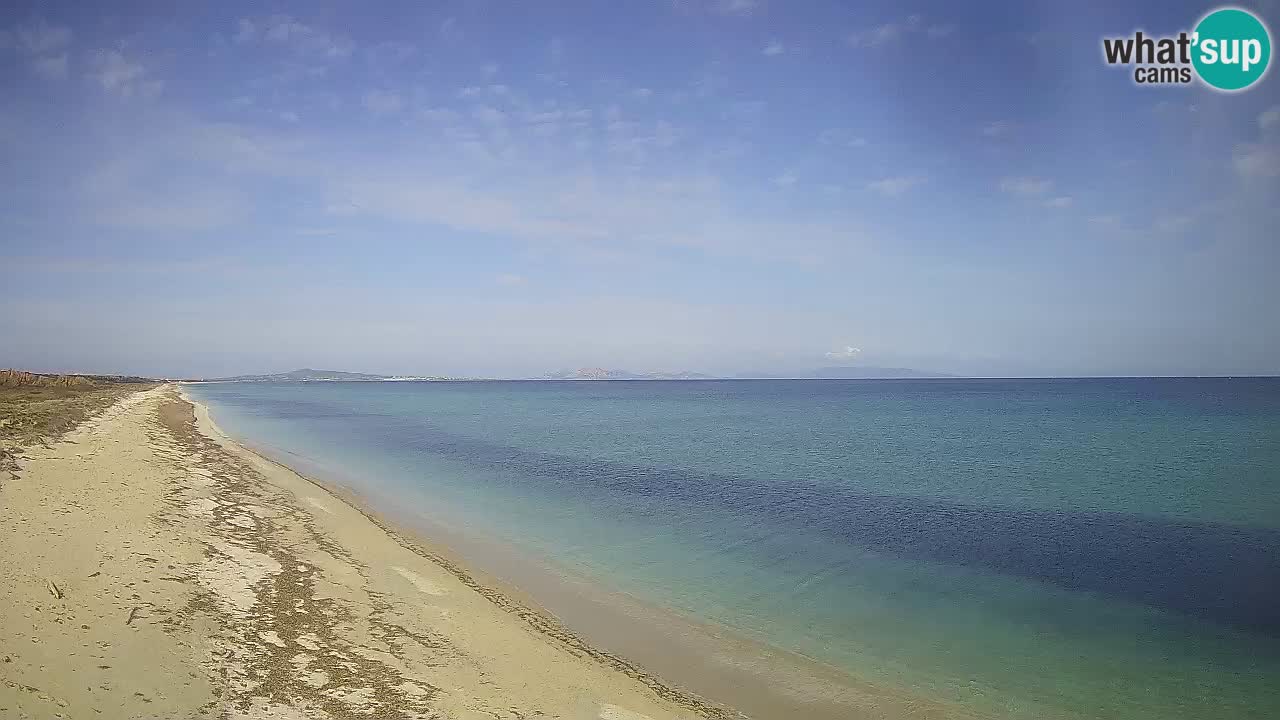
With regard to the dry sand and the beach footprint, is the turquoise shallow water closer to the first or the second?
the dry sand

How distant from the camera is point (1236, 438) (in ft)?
120

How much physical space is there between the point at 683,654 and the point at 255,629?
217 inches

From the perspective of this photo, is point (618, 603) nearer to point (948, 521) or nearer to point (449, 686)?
point (449, 686)

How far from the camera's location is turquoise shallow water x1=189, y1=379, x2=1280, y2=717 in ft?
28.6

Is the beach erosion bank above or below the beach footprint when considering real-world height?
above

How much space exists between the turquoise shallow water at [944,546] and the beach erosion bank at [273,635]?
2.18 m

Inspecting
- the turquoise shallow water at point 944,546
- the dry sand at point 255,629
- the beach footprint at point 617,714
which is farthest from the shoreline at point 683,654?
the beach footprint at point 617,714

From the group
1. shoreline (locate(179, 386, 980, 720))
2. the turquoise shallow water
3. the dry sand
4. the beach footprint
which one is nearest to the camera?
the dry sand

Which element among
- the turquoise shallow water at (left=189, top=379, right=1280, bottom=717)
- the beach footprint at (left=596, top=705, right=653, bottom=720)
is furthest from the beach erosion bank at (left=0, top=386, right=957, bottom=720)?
the turquoise shallow water at (left=189, top=379, right=1280, bottom=717)

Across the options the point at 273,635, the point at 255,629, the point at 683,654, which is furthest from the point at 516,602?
the point at 255,629

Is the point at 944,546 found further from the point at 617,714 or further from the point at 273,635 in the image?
the point at 273,635

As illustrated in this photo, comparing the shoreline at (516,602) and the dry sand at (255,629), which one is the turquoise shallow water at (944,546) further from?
the dry sand at (255,629)

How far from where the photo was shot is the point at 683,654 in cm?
875

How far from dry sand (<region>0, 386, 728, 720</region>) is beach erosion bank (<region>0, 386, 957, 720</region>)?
25 millimetres
